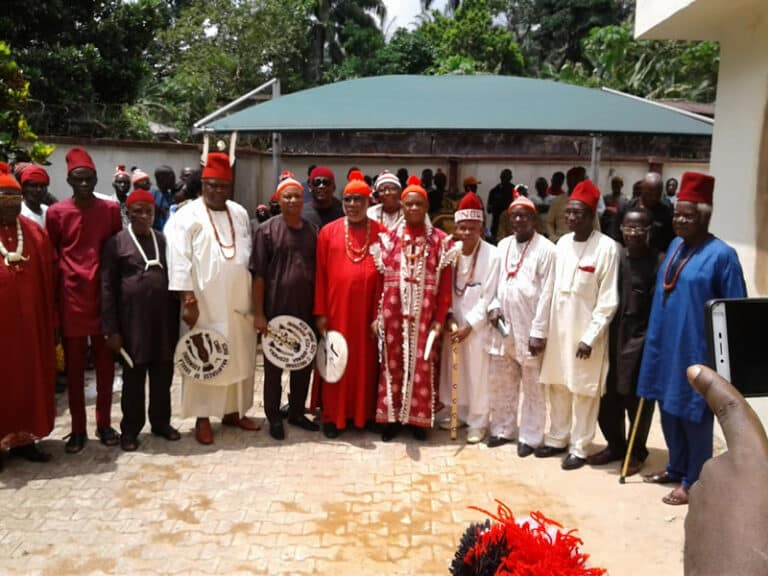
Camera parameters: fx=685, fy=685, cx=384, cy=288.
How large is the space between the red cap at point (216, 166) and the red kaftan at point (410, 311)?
1.25m

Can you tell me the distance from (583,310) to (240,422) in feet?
9.11

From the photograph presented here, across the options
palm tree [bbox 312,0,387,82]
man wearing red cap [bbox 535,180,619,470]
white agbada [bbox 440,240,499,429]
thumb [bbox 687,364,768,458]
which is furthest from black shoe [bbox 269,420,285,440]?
palm tree [bbox 312,0,387,82]

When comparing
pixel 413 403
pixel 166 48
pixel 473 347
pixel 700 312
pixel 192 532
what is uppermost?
pixel 166 48

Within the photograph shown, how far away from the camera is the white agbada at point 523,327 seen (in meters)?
4.82

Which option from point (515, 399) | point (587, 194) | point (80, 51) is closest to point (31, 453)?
point (515, 399)

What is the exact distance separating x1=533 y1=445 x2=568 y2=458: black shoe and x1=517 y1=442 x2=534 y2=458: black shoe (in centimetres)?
4

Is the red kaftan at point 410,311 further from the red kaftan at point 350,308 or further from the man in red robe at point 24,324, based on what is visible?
the man in red robe at point 24,324

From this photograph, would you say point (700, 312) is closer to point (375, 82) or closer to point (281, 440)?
point (281, 440)

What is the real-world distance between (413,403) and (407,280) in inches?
36.7

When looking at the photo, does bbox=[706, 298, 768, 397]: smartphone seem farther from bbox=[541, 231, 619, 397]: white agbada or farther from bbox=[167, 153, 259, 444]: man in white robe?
bbox=[167, 153, 259, 444]: man in white robe

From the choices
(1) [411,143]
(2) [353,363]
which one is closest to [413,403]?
(2) [353,363]

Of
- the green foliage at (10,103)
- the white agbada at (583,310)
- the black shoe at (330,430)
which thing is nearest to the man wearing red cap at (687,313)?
the white agbada at (583,310)

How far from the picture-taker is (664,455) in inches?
198

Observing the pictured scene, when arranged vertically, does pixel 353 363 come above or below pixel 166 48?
below
